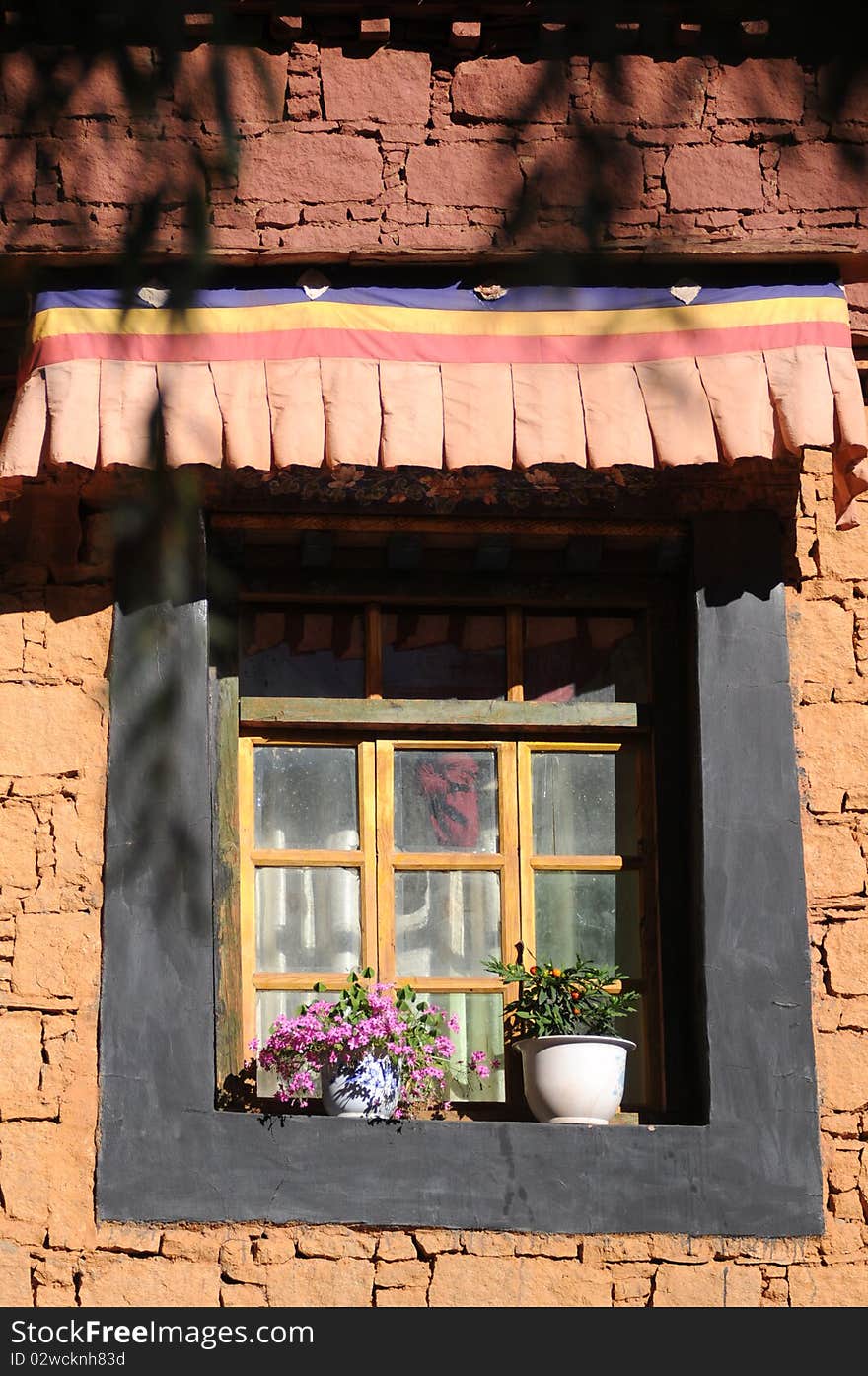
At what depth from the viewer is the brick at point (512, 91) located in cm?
540

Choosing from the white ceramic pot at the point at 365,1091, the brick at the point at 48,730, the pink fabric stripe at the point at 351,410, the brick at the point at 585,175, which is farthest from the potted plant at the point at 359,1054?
the brick at the point at 585,175

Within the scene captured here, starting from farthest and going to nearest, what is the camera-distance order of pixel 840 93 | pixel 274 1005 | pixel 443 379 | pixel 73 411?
pixel 840 93 < pixel 274 1005 < pixel 443 379 < pixel 73 411

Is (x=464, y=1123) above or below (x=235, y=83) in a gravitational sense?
below

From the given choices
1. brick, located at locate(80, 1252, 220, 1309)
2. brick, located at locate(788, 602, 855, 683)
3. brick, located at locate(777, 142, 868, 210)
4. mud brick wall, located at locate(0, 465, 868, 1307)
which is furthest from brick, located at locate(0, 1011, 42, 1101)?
brick, located at locate(777, 142, 868, 210)

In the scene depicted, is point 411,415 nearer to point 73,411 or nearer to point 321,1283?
point 73,411

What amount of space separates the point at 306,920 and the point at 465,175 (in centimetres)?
205

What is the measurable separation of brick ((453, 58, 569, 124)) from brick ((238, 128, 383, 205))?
303 mm

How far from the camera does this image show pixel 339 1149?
471 cm

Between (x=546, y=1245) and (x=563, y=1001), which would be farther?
(x=563, y=1001)

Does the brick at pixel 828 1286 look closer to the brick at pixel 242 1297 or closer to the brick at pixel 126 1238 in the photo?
the brick at pixel 242 1297

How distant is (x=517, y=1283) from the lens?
4.68 meters

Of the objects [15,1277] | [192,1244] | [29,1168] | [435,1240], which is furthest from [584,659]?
[15,1277]

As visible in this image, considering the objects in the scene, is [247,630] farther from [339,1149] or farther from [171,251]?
[339,1149]

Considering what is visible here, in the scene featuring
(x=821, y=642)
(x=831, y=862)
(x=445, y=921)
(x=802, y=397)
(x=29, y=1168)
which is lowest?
(x=29, y=1168)
